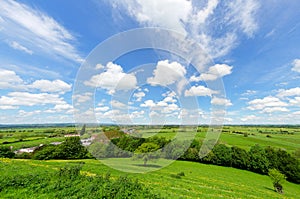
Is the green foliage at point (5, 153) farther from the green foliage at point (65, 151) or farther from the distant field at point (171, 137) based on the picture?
the distant field at point (171, 137)

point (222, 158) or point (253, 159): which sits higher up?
point (253, 159)

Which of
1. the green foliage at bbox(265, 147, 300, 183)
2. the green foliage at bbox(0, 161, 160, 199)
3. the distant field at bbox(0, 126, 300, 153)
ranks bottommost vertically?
the green foliage at bbox(265, 147, 300, 183)

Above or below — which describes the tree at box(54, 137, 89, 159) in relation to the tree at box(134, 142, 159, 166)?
below

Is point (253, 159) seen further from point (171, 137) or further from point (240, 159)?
point (171, 137)

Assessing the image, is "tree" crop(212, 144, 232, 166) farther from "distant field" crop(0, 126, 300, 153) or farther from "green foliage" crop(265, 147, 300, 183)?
"green foliage" crop(265, 147, 300, 183)

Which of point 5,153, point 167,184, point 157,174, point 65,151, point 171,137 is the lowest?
point 5,153

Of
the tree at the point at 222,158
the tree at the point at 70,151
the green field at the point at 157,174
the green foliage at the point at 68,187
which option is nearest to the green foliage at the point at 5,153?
the tree at the point at 70,151

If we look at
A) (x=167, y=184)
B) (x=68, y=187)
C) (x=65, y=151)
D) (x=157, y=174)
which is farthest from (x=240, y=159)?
(x=68, y=187)

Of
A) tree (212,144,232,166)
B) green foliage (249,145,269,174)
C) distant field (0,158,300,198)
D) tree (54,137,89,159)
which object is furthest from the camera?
tree (212,144,232,166)

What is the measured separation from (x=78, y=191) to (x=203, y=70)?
9.87 m

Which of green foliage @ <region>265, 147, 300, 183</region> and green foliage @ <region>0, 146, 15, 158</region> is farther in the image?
green foliage @ <region>265, 147, 300, 183</region>

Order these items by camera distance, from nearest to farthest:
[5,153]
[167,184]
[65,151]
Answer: [167,184]
[5,153]
[65,151]

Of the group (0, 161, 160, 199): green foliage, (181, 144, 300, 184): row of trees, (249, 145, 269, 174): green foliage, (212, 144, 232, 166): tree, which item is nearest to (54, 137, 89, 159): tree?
(181, 144, 300, 184): row of trees

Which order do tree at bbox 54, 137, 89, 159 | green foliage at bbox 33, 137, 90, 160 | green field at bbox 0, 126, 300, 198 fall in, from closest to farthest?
1. green field at bbox 0, 126, 300, 198
2. green foliage at bbox 33, 137, 90, 160
3. tree at bbox 54, 137, 89, 159
